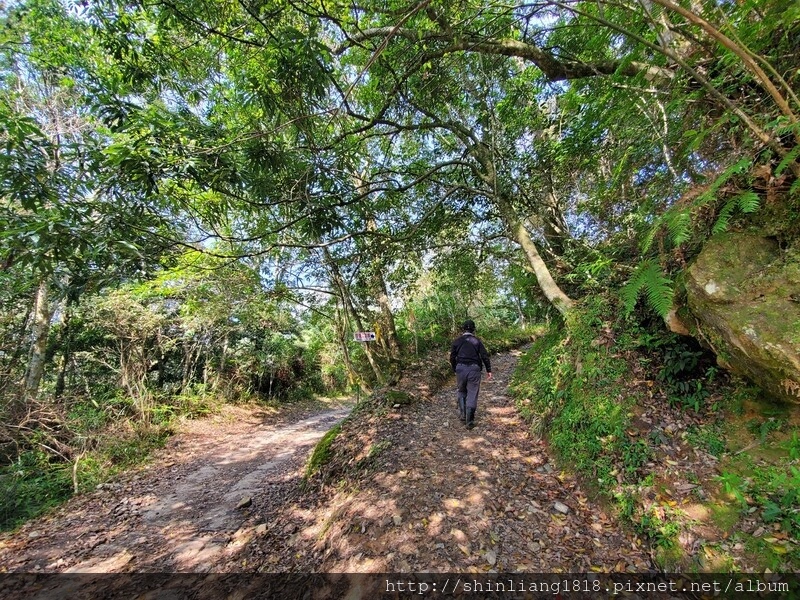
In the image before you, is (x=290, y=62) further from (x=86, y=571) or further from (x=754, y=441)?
(x=86, y=571)

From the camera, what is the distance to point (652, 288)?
9.08 ft

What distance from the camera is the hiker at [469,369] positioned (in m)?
5.29

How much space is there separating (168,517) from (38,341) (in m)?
6.01

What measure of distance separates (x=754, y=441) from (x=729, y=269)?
1500 millimetres

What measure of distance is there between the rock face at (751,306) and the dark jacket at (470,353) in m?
2.83

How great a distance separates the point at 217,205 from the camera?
446 cm

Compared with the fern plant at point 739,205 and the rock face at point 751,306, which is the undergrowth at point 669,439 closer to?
the rock face at point 751,306

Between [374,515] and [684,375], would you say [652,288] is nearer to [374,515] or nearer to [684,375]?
[684,375]

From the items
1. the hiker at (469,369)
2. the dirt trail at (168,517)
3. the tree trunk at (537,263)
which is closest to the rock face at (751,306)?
the tree trunk at (537,263)

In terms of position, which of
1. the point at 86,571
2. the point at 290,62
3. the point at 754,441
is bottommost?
the point at 86,571

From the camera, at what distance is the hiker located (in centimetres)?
529

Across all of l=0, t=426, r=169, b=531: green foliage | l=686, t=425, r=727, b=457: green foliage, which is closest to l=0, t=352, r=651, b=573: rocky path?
l=0, t=426, r=169, b=531: green foliage

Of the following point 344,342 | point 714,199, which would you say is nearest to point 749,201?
point 714,199

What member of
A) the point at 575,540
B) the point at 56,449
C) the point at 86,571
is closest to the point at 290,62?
the point at 575,540
